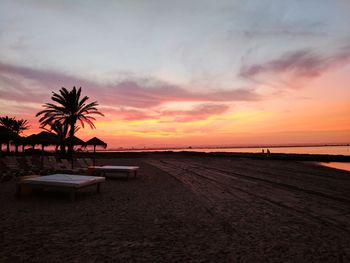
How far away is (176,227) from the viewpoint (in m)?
5.82

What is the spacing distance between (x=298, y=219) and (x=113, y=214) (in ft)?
14.3

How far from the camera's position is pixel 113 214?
22.7ft

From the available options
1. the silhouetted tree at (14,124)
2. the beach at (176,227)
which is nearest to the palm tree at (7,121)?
the silhouetted tree at (14,124)

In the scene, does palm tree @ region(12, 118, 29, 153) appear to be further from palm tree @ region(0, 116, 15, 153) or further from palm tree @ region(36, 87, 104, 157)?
palm tree @ region(36, 87, 104, 157)

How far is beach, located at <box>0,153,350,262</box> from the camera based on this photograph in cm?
440

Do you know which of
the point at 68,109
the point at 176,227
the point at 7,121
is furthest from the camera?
the point at 7,121

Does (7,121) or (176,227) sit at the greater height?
(7,121)

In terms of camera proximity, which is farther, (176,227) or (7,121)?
(7,121)

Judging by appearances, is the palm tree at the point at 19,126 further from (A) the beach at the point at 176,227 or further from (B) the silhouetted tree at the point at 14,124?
(A) the beach at the point at 176,227

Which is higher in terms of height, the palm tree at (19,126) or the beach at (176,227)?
the palm tree at (19,126)

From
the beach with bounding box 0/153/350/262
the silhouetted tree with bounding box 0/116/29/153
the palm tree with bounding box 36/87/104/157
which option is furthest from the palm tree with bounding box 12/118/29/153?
the beach with bounding box 0/153/350/262

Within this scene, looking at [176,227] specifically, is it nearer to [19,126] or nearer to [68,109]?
[68,109]

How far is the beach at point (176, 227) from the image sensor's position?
14.4 feet

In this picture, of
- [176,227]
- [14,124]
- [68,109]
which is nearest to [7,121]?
[14,124]
